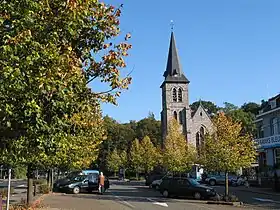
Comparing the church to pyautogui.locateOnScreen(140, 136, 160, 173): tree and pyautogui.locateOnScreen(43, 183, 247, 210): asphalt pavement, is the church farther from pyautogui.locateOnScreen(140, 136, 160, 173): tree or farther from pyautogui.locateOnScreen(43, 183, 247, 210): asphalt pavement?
pyautogui.locateOnScreen(43, 183, 247, 210): asphalt pavement

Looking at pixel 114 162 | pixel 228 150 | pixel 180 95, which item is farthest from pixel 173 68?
pixel 228 150

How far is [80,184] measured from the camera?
36.4 meters

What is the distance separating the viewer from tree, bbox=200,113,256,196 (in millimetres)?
27141

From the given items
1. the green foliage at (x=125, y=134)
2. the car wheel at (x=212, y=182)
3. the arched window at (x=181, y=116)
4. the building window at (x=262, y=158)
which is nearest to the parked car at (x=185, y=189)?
the building window at (x=262, y=158)

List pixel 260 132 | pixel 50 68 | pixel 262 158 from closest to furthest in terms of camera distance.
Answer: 1. pixel 50 68
2. pixel 262 158
3. pixel 260 132

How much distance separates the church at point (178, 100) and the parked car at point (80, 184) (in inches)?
1984

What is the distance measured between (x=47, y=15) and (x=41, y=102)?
164 cm

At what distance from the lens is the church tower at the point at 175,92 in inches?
3420

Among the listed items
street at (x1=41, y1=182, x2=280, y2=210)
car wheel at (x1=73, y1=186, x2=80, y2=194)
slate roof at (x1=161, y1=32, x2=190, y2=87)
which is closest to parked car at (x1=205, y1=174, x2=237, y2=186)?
car wheel at (x1=73, y1=186, x2=80, y2=194)

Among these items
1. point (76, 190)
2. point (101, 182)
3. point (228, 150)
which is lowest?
point (76, 190)

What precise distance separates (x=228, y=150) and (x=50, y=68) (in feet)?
70.1

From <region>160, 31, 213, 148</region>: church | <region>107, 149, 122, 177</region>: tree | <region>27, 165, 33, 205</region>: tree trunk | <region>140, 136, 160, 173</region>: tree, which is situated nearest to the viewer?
<region>27, 165, 33, 205</region>: tree trunk

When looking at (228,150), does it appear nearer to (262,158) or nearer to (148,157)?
(262,158)

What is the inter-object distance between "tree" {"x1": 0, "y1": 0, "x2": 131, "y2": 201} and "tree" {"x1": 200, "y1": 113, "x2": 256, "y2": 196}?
62.0 feet
